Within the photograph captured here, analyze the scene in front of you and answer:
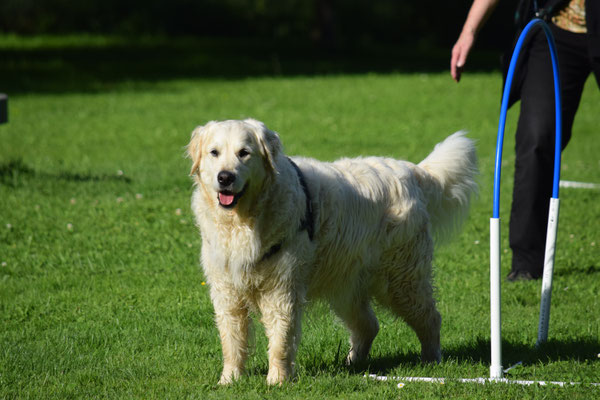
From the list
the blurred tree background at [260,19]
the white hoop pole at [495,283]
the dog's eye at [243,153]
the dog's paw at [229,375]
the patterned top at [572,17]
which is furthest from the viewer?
the blurred tree background at [260,19]

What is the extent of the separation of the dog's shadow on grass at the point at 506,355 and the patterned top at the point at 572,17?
2.43 meters

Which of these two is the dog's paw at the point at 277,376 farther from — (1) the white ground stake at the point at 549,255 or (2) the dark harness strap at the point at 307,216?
(1) the white ground stake at the point at 549,255

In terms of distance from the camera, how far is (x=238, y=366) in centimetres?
474

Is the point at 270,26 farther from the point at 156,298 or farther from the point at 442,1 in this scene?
the point at 156,298

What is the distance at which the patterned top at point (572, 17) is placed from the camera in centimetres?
617

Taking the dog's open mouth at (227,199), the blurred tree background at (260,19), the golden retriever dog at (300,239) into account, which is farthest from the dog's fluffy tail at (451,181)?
the blurred tree background at (260,19)

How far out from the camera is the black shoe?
677 cm

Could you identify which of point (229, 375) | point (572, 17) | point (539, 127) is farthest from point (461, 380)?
point (572, 17)

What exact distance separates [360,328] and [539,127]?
2.30 meters

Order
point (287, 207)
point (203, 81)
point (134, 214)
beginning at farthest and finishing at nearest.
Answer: point (203, 81), point (134, 214), point (287, 207)

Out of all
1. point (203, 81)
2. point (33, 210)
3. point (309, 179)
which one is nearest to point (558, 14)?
point (309, 179)

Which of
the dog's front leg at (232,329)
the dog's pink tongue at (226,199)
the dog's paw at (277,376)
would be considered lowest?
Answer: the dog's paw at (277,376)

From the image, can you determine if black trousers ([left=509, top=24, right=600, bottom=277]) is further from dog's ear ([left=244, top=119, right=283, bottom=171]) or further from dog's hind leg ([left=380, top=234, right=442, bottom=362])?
dog's ear ([left=244, top=119, right=283, bottom=171])

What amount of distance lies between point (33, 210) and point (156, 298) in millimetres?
3135
